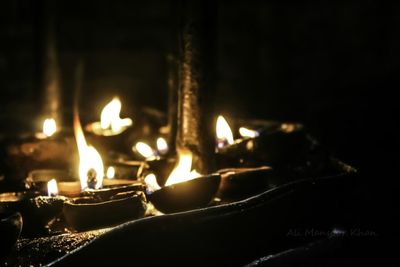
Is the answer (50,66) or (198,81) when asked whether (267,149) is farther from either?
(50,66)

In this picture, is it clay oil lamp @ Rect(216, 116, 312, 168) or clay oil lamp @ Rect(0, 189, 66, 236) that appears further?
clay oil lamp @ Rect(216, 116, 312, 168)

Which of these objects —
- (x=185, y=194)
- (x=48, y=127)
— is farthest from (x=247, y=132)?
(x=48, y=127)

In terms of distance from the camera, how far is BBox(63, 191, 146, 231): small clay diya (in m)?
3.39

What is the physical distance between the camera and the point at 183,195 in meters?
3.60

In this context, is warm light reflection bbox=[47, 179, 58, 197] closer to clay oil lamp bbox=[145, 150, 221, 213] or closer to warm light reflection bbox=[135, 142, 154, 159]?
clay oil lamp bbox=[145, 150, 221, 213]

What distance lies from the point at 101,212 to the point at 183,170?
0.93 metres

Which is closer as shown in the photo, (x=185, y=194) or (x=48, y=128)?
(x=185, y=194)

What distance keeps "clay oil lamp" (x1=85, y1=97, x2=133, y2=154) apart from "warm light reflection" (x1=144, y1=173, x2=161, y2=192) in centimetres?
123

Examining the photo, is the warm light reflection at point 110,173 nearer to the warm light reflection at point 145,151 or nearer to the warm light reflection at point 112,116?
the warm light reflection at point 145,151

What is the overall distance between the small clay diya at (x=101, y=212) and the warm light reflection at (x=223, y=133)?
4.87 ft

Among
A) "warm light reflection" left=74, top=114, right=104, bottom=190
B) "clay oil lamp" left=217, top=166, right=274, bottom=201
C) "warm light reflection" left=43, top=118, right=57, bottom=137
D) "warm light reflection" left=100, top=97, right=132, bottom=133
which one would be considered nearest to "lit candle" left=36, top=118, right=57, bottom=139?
"warm light reflection" left=43, top=118, right=57, bottom=137

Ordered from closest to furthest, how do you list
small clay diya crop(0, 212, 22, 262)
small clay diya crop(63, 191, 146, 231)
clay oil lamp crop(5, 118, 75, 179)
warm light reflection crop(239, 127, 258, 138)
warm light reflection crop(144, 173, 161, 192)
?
small clay diya crop(0, 212, 22, 262)
small clay diya crop(63, 191, 146, 231)
warm light reflection crop(144, 173, 161, 192)
clay oil lamp crop(5, 118, 75, 179)
warm light reflection crop(239, 127, 258, 138)

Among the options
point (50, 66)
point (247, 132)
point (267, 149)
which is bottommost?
point (267, 149)

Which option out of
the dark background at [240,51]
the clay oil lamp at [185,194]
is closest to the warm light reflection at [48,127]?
the clay oil lamp at [185,194]
